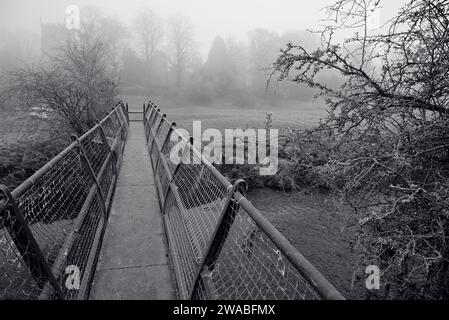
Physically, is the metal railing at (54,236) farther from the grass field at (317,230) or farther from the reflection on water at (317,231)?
the reflection on water at (317,231)

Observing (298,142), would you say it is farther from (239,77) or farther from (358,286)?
(239,77)

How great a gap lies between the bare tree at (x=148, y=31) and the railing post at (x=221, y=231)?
6350 cm

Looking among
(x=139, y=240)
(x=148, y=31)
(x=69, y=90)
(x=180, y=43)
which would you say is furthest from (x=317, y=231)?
(x=148, y=31)

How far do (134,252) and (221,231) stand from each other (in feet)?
6.24

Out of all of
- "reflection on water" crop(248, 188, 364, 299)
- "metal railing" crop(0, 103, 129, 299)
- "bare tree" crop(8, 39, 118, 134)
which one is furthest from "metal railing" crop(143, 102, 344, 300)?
"bare tree" crop(8, 39, 118, 134)

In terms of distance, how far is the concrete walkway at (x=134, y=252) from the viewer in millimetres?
3283

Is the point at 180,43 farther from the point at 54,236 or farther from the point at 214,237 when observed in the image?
the point at 214,237

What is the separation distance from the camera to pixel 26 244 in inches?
92.5

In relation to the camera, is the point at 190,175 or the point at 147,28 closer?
the point at 190,175

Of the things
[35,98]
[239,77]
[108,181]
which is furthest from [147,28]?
[108,181]

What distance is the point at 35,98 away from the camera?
41.9 ft
